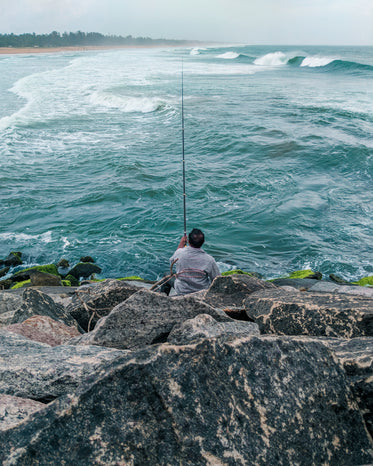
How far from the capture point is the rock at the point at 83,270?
26.5 feet

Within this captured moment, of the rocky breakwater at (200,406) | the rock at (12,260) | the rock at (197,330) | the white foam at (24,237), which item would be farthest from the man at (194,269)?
the white foam at (24,237)

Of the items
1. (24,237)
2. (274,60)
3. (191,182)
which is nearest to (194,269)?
(24,237)

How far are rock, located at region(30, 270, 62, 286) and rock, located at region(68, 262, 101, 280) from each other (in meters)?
0.89

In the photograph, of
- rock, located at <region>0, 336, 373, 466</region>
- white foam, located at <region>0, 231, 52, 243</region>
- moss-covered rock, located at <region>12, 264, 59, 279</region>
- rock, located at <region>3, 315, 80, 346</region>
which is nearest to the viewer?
rock, located at <region>0, 336, 373, 466</region>

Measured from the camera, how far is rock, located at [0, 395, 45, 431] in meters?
1.75

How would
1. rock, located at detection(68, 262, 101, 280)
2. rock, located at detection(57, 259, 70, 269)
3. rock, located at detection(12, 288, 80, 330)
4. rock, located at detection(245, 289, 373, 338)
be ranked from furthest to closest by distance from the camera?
rock, located at detection(57, 259, 70, 269), rock, located at detection(68, 262, 101, 280), rock, located at detection(12, 288, 80, 330), rock, located at detection(245, 289, 373, 338)

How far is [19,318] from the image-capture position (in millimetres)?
3736

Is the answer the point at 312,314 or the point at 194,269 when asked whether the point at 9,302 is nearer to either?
the point at 194,269

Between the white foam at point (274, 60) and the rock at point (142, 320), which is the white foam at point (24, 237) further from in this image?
the white foam at point (274, 60)

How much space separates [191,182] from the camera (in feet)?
41.6

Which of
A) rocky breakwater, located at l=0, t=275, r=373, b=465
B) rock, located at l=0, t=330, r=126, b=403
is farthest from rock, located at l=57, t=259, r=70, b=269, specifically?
rocky breakwater, located at l=0, t=275, r=373, b=465

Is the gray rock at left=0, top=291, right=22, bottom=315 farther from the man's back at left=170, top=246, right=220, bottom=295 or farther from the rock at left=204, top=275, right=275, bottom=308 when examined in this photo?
the rock at left=204, top=275, right=275, bottom=308

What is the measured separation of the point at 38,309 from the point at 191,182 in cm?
934

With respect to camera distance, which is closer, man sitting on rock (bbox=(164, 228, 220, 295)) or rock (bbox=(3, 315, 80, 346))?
rock (bbox=(3, 315, 80, 346))
